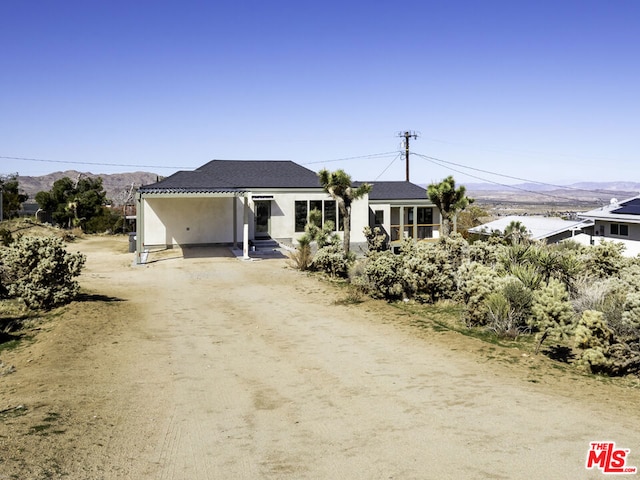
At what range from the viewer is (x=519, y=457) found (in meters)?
5.71

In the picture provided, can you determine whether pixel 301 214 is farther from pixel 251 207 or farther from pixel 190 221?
pixel 190 221

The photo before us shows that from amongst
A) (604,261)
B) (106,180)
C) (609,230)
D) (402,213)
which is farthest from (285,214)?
(106,180)

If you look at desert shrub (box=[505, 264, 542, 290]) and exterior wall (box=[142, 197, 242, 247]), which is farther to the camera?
exterior wall (box=[142, 197, 242, 247])

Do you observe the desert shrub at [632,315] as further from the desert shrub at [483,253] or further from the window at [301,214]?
the window at [301,214]

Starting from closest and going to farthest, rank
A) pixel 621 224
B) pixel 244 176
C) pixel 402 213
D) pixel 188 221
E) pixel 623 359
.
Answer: pixel 623 359 < pixel 621 224 < pixel 188 221 < pixel 244 176 < pixel 402 213

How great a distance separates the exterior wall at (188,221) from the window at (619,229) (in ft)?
62.2

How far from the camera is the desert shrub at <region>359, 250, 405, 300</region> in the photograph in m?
16.5

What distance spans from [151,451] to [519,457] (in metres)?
3.89

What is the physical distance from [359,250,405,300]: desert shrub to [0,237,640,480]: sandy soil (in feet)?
7.77

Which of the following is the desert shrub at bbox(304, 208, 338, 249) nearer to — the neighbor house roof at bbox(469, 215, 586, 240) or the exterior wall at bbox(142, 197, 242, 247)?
the exterior wall at bbox(142, 197, 242, 247)

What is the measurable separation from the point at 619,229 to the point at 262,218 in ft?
59.1

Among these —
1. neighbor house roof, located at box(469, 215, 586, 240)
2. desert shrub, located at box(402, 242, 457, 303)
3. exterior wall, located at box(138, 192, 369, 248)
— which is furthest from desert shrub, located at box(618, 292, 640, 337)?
neighbor house roof, located at box(469, 215, 586, 240)

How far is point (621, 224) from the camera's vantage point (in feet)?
89.6

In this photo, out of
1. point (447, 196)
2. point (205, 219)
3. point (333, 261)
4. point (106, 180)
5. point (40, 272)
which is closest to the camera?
point (40, 272)
